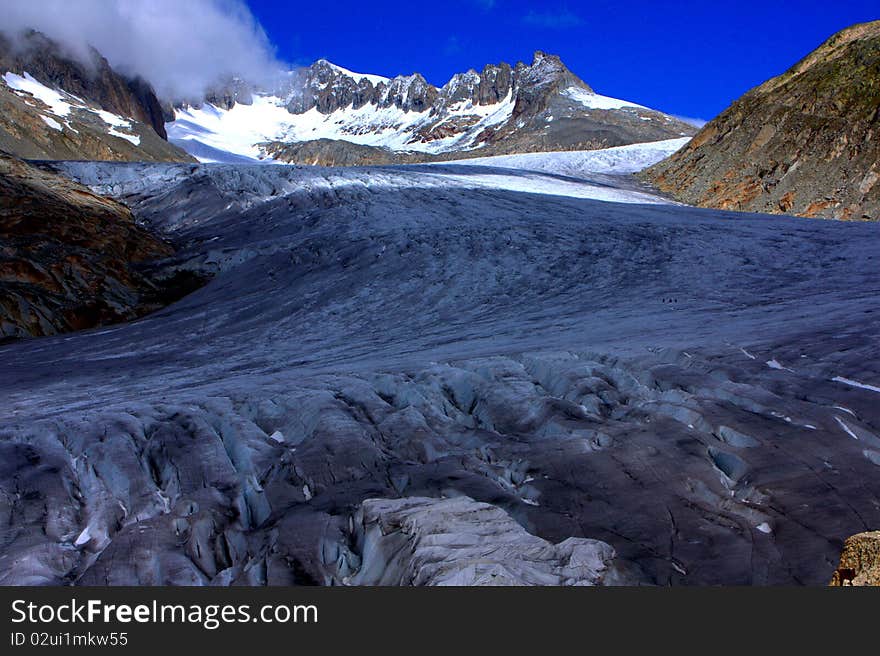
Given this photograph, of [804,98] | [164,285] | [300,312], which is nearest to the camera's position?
[300,312]

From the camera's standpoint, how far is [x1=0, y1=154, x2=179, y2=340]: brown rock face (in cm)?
1239

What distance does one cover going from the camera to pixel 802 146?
81.7 ft

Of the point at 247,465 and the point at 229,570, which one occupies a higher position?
the point at 247,465

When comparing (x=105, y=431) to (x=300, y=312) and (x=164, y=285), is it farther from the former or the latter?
(x=164, y=285)

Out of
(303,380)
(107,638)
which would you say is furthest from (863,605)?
(303,380)

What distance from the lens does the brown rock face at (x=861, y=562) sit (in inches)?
127

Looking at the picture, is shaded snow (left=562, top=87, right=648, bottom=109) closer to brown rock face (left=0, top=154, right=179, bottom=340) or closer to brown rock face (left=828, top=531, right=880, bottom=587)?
brown rock face (left=0, top=154, right=179, bottom=340)

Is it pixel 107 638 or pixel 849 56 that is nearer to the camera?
pixel 107 638

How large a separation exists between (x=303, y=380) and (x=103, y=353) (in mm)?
4572

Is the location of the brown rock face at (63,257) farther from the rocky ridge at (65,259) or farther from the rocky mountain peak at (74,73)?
the rocky mountain peak at (74,73)

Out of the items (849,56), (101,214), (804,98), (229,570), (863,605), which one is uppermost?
(849,56)

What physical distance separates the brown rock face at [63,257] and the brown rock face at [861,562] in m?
12.3

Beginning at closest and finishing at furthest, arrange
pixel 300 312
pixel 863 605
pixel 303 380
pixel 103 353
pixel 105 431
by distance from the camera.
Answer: pixel 863 605 < pixel 105 431 < pixel 303 380 < pixel 103 353 < pixel 300 312

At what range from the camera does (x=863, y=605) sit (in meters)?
2.98
